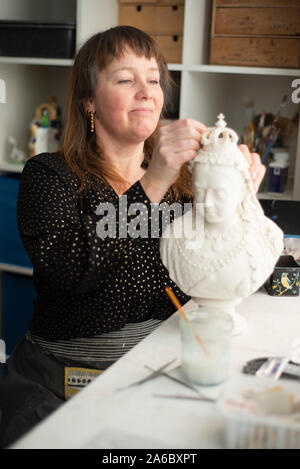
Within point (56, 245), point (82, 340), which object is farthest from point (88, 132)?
point (82, 340)

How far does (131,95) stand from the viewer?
132 cm

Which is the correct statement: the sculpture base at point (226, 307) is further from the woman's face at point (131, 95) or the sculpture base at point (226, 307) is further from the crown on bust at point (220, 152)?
the woman's face at point (131, 95)

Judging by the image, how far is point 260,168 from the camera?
114 centimetres

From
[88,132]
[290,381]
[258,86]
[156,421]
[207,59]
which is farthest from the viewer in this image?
[258,86]

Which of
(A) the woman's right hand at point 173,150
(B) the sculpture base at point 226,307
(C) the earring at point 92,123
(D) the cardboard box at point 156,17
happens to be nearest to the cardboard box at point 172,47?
(D) the cardboard box at point 156,17

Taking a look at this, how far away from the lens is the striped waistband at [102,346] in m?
1.24

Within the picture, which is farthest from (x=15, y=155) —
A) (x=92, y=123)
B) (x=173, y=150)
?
(x=173, y=150)

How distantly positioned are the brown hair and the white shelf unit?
1.67ft

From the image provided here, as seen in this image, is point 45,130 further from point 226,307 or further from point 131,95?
point 226,307

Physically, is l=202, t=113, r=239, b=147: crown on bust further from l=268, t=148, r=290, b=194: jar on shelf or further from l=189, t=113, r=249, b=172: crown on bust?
l=268, t=148, r=290, b=194: jar on shelf

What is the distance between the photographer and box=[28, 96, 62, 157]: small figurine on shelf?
2289 mm

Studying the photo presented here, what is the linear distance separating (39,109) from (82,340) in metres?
1.38

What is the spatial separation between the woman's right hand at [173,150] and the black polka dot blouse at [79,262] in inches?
1.8

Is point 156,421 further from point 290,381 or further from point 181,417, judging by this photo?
point 290,381
